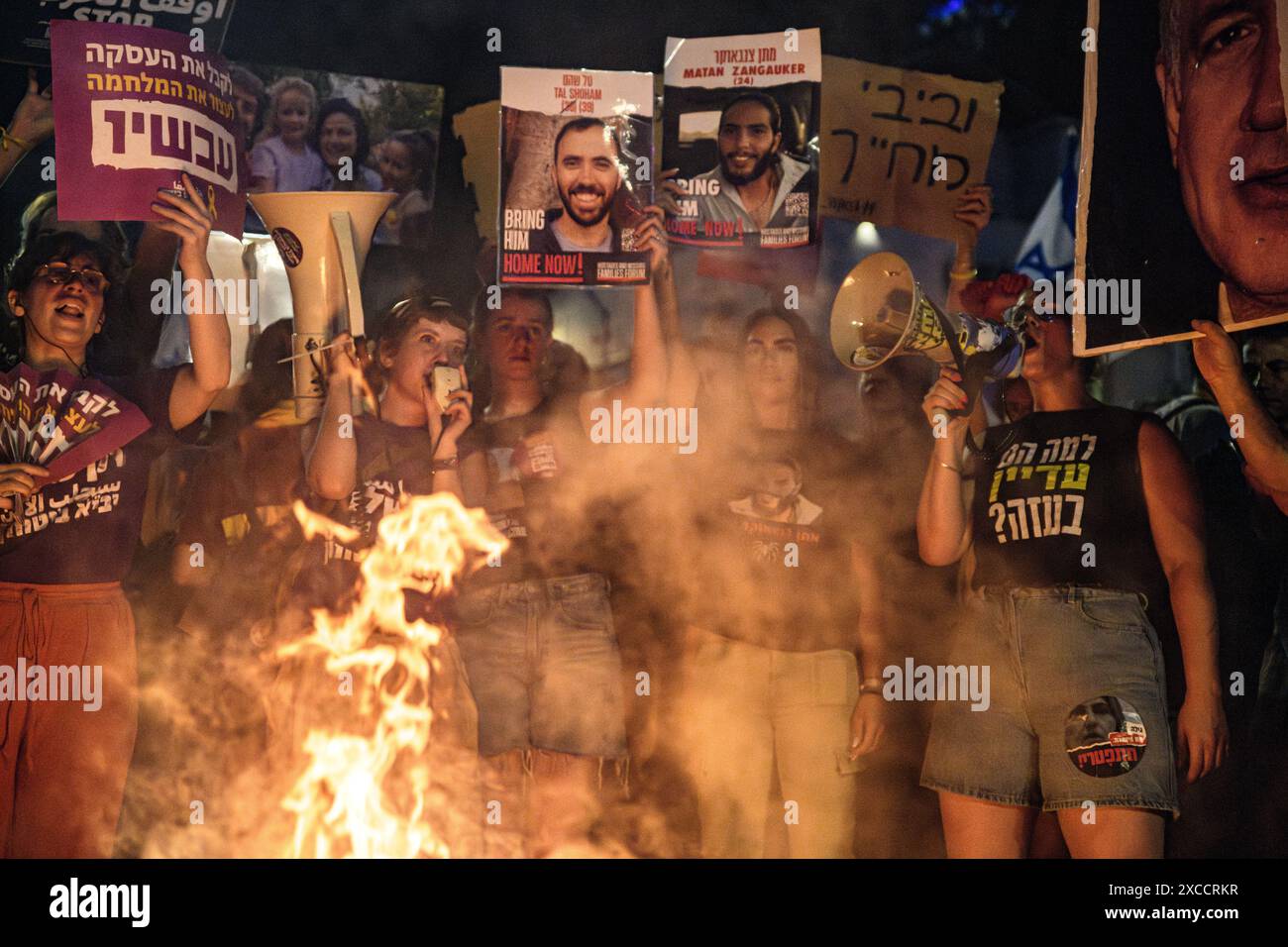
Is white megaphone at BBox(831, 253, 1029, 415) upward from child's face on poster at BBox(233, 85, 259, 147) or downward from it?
downward

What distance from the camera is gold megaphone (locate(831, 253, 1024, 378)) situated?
4.58 m

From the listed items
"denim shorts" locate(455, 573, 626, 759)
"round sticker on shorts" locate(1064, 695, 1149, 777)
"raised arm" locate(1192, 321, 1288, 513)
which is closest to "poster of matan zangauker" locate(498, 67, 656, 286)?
"denim shorts" locate(455, 573, 626, 759)

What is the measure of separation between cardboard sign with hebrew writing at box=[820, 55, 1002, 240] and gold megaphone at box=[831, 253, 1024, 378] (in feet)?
0.78

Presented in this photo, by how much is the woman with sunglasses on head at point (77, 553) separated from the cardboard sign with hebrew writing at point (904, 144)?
2.29 metres

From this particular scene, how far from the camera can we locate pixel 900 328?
15.0 ft

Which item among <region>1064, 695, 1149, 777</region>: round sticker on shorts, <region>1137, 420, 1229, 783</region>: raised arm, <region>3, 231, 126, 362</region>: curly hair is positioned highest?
<region>3, 231, 126, 362</region>: curly hair

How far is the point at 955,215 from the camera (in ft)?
15.9

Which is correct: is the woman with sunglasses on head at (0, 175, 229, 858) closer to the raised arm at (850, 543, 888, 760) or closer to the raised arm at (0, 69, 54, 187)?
the raised arm at (0, 69, 54, 187)

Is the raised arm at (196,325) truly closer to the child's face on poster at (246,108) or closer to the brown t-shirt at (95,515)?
the brown t-shirt at (95,515)

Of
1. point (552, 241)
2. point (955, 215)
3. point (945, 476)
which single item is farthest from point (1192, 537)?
point (552, 241)

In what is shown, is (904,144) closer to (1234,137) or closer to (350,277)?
(1234,137)

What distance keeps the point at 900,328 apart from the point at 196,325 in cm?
245

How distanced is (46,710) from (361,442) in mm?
1405
